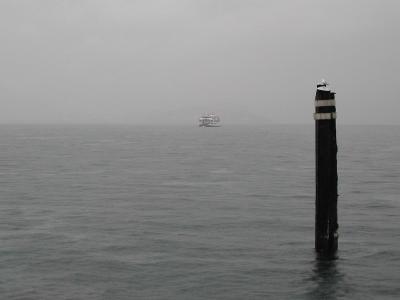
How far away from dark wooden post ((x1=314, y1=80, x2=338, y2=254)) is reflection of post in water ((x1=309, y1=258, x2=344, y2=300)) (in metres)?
1.27

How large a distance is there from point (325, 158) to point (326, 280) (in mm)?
3693

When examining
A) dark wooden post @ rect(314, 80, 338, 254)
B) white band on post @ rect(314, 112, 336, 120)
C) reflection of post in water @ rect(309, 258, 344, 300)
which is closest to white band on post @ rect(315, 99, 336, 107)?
dark wooden post @ rect(314, 80, 338, 254)

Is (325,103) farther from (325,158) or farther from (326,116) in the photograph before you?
(325,158)

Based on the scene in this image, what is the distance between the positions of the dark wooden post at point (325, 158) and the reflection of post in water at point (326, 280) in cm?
127

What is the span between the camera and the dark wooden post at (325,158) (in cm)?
1526

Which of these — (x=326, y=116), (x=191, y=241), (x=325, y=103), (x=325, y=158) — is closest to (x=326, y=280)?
(x=325, y=158)

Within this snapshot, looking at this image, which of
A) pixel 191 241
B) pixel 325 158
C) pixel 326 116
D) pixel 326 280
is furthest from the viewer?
pixel 191 241

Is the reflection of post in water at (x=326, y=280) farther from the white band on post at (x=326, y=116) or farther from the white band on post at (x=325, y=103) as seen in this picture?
the white band on post at (x=325, y=103)

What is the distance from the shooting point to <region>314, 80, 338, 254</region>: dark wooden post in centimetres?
1526

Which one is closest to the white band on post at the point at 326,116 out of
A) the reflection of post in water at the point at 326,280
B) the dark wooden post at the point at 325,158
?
the dark wooden post at the point at 325,158

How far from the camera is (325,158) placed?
50.9 feet

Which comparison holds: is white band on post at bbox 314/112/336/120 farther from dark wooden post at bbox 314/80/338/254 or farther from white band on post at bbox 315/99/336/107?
white band on post at bbox 315/99/336/107

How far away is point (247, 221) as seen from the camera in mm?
24375

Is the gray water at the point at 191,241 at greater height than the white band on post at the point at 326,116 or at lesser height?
lesser
